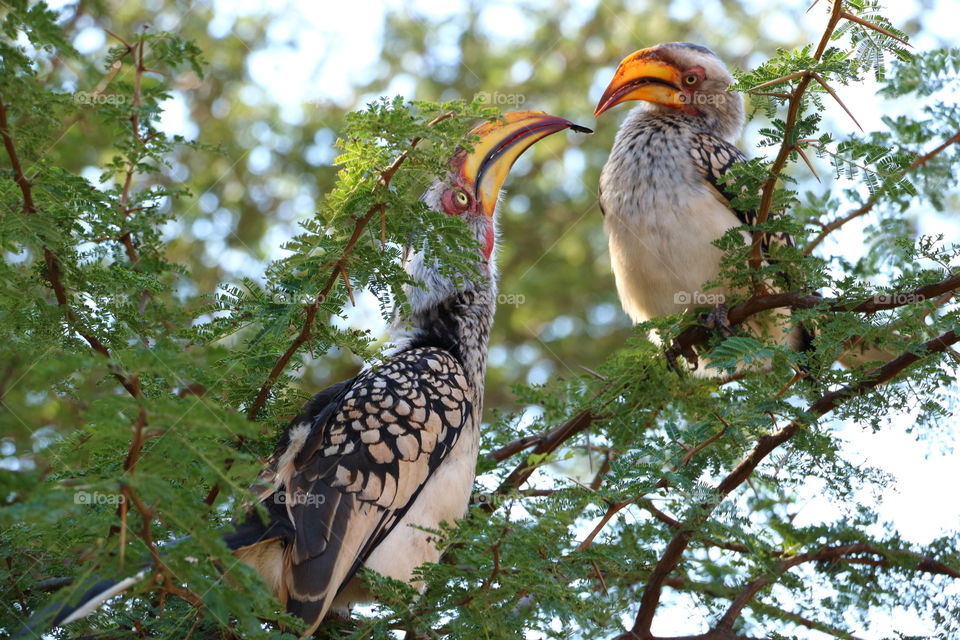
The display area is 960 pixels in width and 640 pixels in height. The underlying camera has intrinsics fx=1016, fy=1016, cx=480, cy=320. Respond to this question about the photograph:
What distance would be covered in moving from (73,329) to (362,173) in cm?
86

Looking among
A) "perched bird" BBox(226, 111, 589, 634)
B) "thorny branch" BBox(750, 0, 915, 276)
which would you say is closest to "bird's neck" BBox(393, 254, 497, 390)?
"perched bird" BBox(226, 111, 589, 634)

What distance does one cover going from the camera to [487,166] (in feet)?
13.5

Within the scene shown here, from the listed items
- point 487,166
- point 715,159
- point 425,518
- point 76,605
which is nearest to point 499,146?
point 487,166

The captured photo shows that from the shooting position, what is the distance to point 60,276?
2639mm

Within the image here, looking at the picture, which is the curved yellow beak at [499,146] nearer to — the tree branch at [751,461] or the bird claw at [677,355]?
the bird claw at [677,355]

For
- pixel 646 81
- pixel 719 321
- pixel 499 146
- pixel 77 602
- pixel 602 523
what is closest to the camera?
pixel 77 602

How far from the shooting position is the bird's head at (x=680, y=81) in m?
4.61

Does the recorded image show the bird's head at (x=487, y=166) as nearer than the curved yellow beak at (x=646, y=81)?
Yes

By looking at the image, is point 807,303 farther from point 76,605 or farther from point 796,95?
point 76,605

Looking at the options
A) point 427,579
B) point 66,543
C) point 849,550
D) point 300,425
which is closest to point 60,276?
point 66,543

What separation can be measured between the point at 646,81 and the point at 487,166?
1.04 m

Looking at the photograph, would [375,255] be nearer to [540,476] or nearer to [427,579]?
[427,579]

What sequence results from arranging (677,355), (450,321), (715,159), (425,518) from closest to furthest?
1. (425,518)
2. (677,355)
3. (450,321)
4. (715,159)

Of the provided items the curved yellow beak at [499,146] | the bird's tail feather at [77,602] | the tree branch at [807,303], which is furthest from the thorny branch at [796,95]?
the bird's tail feather at [77,602]
